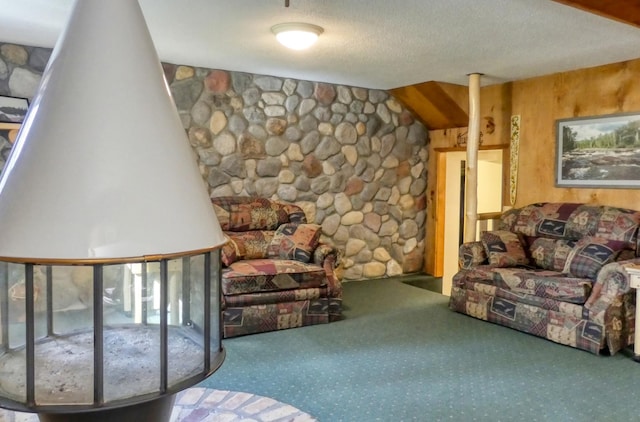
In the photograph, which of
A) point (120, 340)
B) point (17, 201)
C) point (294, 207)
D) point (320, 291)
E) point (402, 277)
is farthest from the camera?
point (402, 277)

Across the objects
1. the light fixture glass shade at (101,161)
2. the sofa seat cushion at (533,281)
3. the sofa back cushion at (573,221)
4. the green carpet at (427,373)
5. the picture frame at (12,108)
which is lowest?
the green carpet at (427,373)

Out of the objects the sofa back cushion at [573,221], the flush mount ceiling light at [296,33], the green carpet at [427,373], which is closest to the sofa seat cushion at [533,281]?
the green carpet at [427,373]

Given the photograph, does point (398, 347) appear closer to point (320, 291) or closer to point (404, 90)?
point (320, 291)

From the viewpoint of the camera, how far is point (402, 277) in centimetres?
611

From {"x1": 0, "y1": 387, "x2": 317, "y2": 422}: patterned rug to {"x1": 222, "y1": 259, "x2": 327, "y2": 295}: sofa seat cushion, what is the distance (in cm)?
118

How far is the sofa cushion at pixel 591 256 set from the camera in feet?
12.5

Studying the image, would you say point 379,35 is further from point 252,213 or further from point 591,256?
point 591,256

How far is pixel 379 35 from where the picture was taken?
3.62 metres

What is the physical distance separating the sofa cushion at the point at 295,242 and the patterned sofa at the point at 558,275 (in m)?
1.35

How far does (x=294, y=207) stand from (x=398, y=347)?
193 cm

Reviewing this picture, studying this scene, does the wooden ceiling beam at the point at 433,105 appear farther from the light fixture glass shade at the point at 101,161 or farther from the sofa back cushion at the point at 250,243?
the light fixture glass shade at the point at 101,161

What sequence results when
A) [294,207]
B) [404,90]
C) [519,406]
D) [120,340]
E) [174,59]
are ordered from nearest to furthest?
[120,340], [519,406], [174,59], [294,207], [404,90]

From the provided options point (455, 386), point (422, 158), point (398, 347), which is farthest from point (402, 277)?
point (455, 386)

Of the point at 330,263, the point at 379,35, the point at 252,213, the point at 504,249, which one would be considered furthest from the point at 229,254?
the point at 504,249
